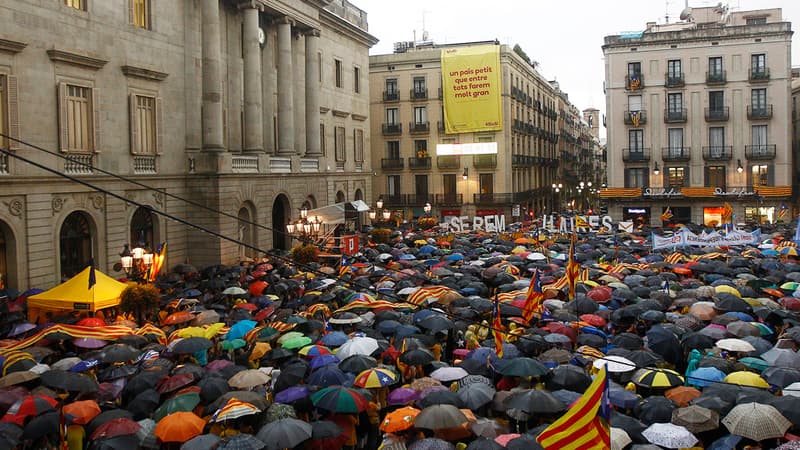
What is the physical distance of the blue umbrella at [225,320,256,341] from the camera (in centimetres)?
1705

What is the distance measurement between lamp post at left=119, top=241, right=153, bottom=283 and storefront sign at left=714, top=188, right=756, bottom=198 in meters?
45.2

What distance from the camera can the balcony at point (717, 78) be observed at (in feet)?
178

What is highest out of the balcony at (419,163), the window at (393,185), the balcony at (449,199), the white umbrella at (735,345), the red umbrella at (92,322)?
the balcony at (419,163)

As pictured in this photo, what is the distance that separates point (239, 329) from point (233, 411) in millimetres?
5764

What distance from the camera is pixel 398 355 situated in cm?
1542

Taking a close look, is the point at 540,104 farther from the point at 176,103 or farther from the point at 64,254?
the point at 64,254

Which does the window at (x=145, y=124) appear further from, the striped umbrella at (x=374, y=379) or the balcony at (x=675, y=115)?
the balcony at (x=675, y=115)

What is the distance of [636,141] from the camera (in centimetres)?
5650

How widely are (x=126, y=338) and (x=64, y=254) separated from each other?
10.6m

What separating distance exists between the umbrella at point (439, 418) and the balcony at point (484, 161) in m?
48.9

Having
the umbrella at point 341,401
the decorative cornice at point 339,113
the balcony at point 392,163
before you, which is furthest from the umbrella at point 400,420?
the balcony at point 392,163

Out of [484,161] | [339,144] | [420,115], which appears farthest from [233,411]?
[420,115]

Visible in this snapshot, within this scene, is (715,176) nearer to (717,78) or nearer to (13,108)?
(717,78)

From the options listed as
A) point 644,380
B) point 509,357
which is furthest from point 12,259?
point 644,380
